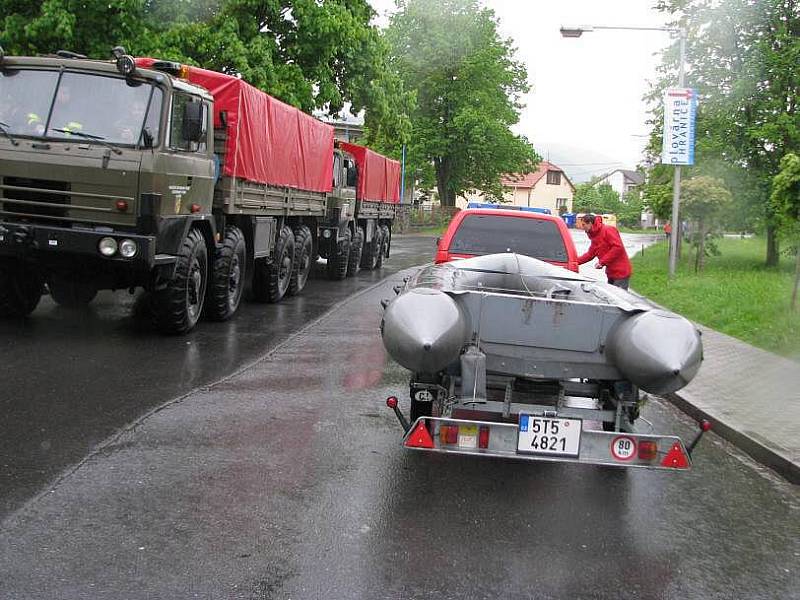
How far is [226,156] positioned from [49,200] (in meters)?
2.74

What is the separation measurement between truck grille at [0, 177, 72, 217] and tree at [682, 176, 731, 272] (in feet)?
54.5

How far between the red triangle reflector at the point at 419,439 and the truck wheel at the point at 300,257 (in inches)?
407

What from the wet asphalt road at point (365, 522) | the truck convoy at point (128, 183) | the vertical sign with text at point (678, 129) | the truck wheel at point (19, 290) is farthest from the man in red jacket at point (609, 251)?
the vertical sign with text at point (678, 129)

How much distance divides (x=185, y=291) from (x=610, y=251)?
566cm

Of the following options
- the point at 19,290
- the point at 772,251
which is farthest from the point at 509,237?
the point at 772,251

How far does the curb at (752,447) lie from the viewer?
593 centimetres

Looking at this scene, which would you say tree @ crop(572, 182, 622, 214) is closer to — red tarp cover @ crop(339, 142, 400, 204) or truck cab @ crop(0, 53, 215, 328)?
A: red tarp cover @ crop(339, 142, 400, 204)

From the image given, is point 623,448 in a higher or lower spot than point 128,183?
Result: lower

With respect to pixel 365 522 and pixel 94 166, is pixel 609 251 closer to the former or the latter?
pixel 94 166

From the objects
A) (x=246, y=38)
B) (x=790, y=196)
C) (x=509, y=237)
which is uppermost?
(x=246, y=38)

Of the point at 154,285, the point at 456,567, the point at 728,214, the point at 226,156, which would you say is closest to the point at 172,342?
the point at 154,285

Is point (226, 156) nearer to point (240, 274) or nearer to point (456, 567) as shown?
point (240, 274)

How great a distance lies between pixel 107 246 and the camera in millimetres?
8906

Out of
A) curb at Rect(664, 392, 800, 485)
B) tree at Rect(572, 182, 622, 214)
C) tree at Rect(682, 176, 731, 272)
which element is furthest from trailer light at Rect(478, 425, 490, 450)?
tree at Rect(572, 182, 622, 214)
